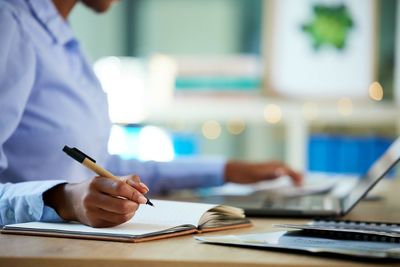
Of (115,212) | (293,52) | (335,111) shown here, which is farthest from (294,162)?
(115,212)

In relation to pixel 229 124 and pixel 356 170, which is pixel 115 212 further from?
pixel 229 124

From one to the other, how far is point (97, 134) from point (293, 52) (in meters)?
2.26

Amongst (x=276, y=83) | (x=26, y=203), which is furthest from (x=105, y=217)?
(x=276, y=83)

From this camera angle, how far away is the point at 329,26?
339 cm

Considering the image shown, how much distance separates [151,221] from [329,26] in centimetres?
266

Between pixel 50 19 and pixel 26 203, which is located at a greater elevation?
pixel 50 19

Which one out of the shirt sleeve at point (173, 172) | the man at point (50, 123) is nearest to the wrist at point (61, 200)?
the man at point (50, 123)

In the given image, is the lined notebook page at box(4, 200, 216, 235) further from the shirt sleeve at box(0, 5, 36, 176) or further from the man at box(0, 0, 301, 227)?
the shirt sleeve at box(0, 5, 36, 176)

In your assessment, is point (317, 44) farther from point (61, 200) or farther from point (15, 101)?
point (61, 200)

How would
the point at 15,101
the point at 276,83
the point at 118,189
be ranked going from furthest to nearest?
1. the point at 276,83
2. the point at 15,101
3. the point at 118,189

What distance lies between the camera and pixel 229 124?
3400mm

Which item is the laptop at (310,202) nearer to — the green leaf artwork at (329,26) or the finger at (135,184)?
the finger at (135,184)

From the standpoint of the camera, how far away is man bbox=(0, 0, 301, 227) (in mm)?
834

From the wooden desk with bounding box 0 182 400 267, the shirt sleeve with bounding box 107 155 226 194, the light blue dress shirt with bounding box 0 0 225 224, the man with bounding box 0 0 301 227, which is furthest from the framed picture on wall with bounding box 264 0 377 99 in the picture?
the wooden desk with bounding box 0 182 400 267
